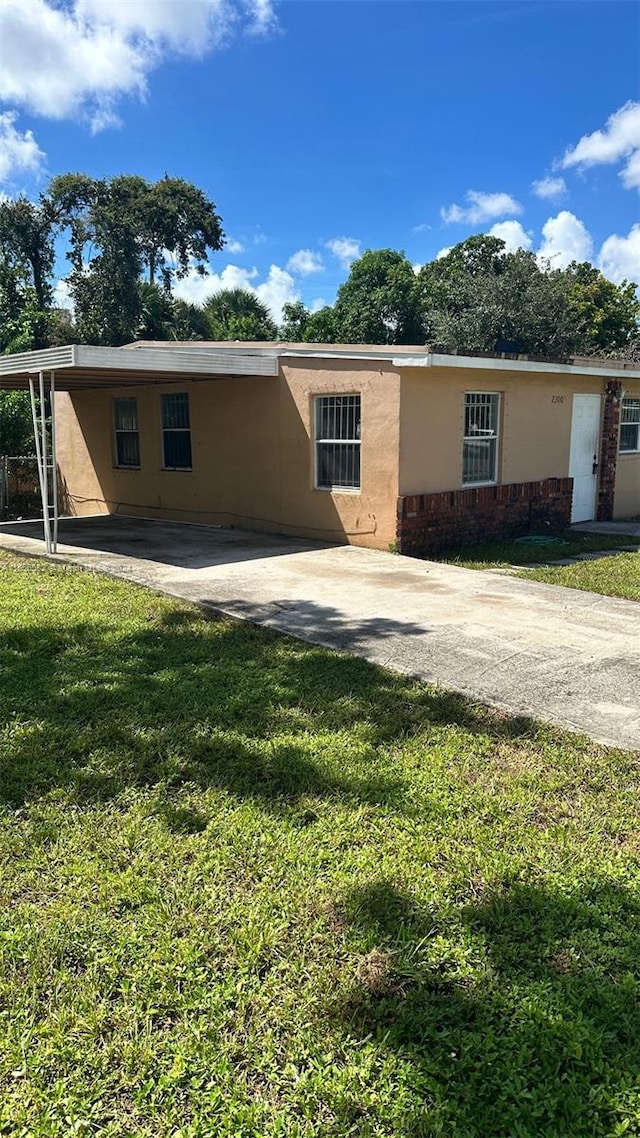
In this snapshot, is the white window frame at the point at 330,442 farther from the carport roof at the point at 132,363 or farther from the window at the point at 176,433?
the window at the point at 176,433

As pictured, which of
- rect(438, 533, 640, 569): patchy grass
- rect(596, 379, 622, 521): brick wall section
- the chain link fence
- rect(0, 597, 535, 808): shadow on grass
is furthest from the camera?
the chain link fence

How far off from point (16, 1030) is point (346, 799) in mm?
1634

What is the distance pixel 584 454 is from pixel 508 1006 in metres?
12.3

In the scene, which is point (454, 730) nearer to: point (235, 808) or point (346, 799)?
point (346, 799)

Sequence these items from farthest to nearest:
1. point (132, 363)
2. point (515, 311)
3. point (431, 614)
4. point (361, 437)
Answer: point (515, 311)
point (361, 437)
point (132, 363)
point (431, 614)

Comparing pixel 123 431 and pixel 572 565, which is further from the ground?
pixel 123 431

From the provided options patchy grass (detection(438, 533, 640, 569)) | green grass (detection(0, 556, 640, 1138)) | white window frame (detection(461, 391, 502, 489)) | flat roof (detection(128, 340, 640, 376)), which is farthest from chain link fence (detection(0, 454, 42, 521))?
green grass (detection(0, 556, 640, 1138))

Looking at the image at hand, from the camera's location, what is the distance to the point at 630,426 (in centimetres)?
1466

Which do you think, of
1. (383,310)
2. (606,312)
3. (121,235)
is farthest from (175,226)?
(606,312)

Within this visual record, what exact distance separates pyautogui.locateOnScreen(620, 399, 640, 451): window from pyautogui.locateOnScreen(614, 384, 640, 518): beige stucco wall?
15cm

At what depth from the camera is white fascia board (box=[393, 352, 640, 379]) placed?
9.26 m

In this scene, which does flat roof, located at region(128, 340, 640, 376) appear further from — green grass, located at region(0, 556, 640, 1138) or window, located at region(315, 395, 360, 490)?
green grass, located at region(0, 556, 640, 1138)

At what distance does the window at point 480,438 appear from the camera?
10.9 metres

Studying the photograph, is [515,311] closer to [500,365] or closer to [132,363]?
[500,365]
